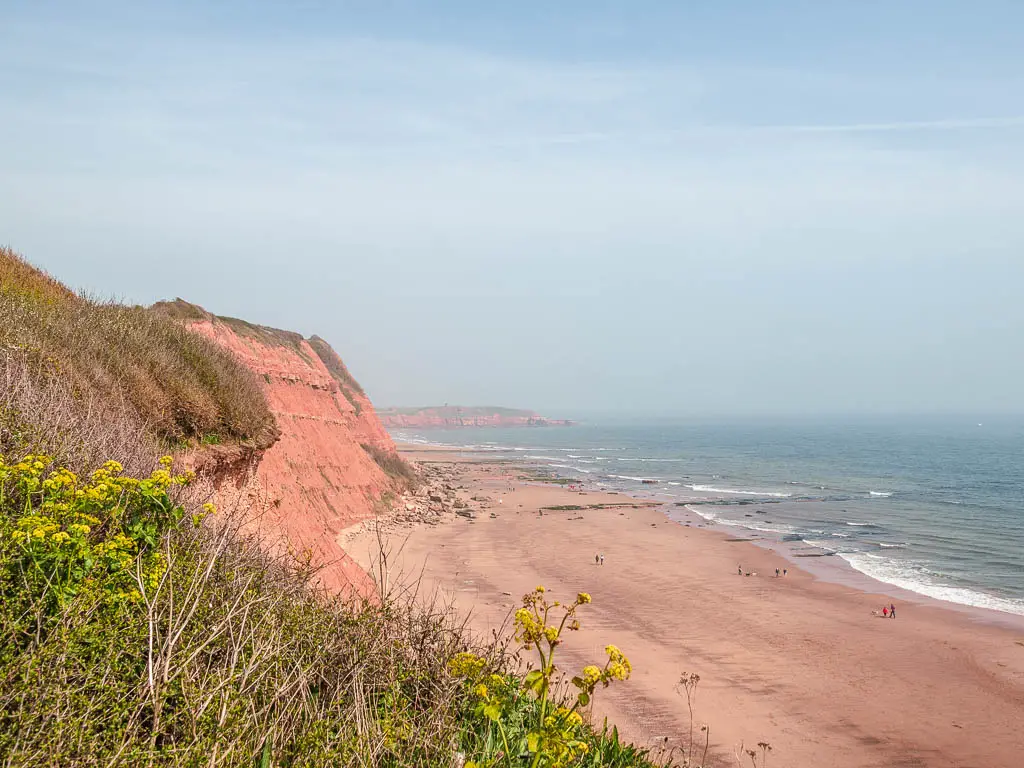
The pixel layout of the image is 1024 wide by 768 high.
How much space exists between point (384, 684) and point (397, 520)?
33.5 metres

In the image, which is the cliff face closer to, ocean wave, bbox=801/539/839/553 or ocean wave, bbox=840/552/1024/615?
ocean wave, bbox=840/552/1024/615

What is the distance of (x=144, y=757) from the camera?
3117 mm

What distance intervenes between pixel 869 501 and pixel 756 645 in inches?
1486

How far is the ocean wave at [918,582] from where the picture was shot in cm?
2640

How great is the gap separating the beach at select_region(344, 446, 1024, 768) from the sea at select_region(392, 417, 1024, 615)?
416 cm

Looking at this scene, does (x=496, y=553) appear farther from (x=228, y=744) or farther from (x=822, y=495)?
(x=822, y=495)

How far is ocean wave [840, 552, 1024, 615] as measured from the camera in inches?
1039

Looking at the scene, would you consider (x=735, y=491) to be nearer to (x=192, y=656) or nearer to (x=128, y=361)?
(x=128, y=361)

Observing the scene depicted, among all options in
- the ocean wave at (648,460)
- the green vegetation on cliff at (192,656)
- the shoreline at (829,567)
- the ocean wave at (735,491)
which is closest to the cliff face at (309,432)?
the green vegetation on cliff at (192,656)

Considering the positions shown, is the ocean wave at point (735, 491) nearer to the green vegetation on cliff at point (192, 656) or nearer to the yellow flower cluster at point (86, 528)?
the green vegetation on cliff at point (192, 656)

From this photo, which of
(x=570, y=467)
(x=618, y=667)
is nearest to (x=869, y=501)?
(x=570, y=467)

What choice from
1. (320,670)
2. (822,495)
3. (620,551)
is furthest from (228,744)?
(822,495)

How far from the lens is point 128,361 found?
10.5 metres

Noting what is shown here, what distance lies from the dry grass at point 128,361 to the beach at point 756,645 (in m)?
4.10
